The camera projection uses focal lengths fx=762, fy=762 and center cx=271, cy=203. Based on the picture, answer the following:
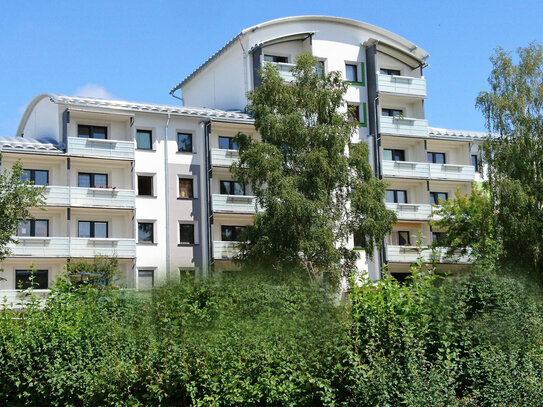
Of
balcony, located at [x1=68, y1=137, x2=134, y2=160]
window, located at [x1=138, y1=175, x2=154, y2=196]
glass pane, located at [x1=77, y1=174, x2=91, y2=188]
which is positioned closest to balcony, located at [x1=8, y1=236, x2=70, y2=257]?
glass pane, located at [x1=77, y1=174, x2=91, y2=188]

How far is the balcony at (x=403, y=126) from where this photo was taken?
49719mm

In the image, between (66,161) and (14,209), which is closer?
(14,209)

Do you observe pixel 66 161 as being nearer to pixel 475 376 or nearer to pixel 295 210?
pixel 295 210

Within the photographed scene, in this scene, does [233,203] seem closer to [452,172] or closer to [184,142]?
[184,142]

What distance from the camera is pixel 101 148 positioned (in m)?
42.5

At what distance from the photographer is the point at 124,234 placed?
43375 mm

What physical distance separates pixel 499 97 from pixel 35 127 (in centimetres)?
2909

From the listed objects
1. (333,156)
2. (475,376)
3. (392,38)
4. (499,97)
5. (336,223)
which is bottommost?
(475,376)

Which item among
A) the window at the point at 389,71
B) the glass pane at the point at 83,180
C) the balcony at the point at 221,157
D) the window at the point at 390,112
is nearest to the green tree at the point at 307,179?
the balcony at the point at 221,157

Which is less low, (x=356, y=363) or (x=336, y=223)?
(x=336, y=223)

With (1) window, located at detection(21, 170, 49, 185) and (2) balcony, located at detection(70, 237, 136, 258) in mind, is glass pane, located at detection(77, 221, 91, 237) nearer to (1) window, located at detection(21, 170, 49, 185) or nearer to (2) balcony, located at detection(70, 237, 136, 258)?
(2) balcony, located at detection(70, 237, 136, 258)

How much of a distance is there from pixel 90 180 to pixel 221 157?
7621 mm

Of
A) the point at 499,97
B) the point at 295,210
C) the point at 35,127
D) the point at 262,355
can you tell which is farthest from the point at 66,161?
the point at 262,355

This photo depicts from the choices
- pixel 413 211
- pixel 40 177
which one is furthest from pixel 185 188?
pixel 413 211
